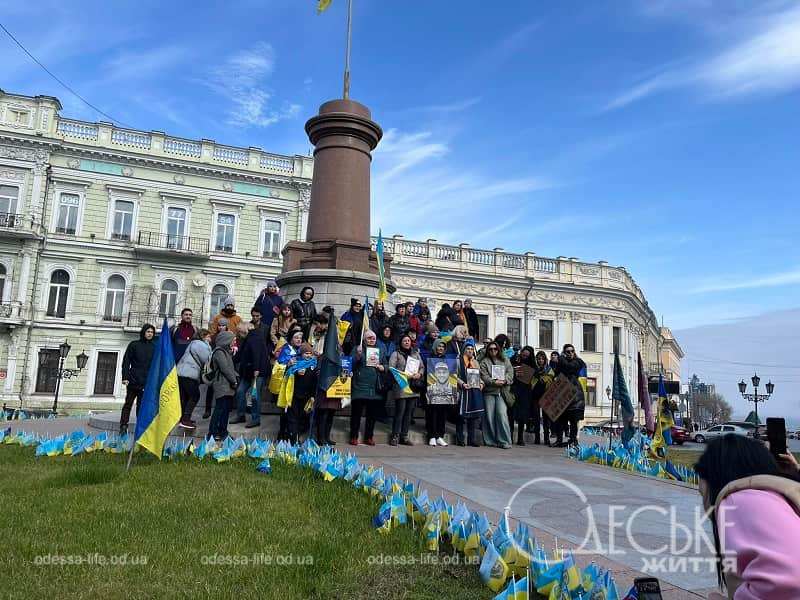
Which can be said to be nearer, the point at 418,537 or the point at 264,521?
the point at 418,537

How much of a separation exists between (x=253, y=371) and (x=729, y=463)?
7941mm

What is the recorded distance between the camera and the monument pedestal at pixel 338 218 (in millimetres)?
12227

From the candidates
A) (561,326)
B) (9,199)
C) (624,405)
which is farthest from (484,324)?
(624,405)

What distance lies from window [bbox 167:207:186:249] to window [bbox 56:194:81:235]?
4.58 m

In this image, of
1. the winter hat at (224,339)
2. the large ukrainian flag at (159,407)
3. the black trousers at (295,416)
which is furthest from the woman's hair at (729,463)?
the winter hat at (224,339)

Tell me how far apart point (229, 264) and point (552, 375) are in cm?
2638

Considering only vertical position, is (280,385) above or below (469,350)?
below

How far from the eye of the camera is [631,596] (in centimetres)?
234

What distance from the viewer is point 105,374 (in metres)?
31.2

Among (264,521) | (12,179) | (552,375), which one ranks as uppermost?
(12,179)

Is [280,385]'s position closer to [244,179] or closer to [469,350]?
[469,350]

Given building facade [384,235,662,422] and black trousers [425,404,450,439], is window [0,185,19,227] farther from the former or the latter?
black trousers [425,404,450,439]

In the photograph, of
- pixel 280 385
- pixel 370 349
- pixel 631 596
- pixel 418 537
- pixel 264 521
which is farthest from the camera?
pixel 370 349

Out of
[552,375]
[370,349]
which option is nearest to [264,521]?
[370,349]
